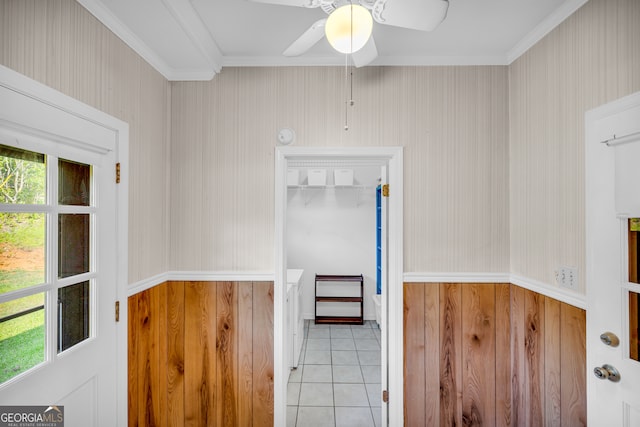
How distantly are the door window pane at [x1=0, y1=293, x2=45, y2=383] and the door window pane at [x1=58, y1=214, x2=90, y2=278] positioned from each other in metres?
0.16

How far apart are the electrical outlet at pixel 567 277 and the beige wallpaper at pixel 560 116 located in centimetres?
3

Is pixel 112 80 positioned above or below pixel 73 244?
above

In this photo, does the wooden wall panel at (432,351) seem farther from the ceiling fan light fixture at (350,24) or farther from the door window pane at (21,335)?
the door window pane at (21,335)

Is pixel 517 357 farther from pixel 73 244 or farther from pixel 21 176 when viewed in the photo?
pixel 21 176

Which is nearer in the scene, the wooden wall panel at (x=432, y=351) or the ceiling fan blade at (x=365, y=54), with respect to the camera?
the ceiling fan blade at (x=365, y=54)

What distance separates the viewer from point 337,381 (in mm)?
2848

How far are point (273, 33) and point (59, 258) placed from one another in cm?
156

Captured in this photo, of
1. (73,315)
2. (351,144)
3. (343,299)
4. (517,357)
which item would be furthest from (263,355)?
(343,299)

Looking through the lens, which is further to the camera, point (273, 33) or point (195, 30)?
point (273, 33)

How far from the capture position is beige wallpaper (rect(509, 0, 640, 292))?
4.30 feet

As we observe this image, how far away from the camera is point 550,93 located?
5.48ft

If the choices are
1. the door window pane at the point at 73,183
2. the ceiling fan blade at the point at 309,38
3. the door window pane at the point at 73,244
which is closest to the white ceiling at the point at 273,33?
the ceiling fan blade at the point at 309,38

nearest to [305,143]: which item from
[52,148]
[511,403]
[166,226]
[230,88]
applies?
[230,88]

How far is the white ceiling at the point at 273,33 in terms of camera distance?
5.06ft
